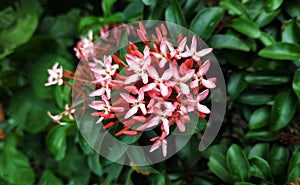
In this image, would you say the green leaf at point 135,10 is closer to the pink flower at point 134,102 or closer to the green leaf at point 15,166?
the pink flower at point 134,102

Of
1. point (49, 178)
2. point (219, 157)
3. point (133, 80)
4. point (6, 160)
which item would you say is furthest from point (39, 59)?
point (133, 80)

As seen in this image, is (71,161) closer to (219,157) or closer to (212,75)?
(219,157)

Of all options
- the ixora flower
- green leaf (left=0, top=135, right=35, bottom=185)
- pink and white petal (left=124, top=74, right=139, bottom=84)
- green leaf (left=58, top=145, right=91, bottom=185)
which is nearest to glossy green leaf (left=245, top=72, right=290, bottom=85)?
the ixora flower

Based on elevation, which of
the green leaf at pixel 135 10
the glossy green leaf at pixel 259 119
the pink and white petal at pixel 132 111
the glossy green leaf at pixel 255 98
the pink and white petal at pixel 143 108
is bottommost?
the glossy green leaf at pixel 259 119

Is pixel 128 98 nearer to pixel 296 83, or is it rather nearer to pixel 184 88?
pixel 184 88

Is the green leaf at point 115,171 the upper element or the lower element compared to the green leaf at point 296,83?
lower

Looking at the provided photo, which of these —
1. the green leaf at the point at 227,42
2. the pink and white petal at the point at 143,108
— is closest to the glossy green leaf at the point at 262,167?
the green leaf at the point at 227,42
